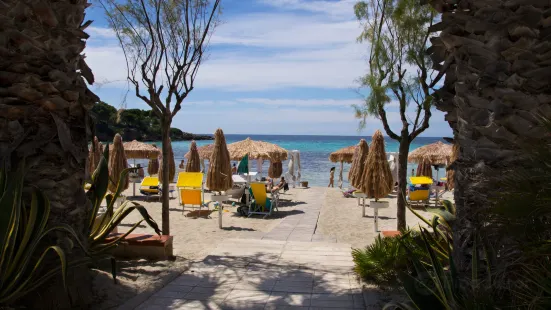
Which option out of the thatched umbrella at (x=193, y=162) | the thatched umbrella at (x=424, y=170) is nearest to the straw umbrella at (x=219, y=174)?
the thatched umbrella at (x=193, y=162)

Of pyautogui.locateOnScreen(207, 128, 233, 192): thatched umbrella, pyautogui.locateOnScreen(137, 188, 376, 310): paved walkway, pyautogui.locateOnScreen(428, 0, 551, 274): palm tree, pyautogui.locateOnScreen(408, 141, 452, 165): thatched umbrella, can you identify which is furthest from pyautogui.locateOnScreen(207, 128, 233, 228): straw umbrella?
pyautogui.locateOnScreen(428, 0, 551, 274): palm tree

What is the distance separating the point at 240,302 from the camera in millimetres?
4098

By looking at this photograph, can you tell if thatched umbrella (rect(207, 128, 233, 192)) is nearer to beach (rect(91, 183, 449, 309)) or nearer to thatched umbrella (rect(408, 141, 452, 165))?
beach (rect(91, 183, 449, 309))

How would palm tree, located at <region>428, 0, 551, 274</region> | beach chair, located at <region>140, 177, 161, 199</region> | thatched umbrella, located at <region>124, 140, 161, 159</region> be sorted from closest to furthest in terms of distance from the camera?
palm tree, located at <region>428, 0, 551, 274</region> < beach chair, located at <region>140, 177, 161, 199</region> < thatched umbrella, located at <region>124, 140, 161, 159</region>

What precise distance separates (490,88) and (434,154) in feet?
53.5

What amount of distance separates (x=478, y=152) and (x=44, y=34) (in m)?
3.40

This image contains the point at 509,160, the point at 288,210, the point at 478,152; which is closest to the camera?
the point at 509,160

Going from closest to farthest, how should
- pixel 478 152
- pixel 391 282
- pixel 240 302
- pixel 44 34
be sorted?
pixel 478 152, pixel 44 34, pixel 240 302, pixel 391 282

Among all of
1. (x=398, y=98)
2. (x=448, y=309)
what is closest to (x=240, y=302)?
(x=448, y=309)

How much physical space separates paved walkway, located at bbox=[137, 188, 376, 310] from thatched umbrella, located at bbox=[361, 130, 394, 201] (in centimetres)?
452

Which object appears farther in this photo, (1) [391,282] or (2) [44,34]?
(1) [391,282]

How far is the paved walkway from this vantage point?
4086 millimetres

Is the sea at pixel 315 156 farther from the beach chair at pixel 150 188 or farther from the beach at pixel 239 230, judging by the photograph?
the beach chair at pixel 150 188

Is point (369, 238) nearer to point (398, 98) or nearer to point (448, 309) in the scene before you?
point (398, 98)
